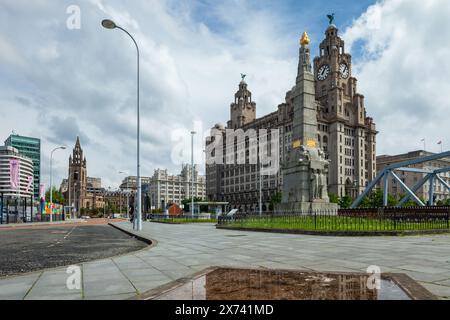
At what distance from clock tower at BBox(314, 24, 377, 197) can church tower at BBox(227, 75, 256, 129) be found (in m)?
33.8

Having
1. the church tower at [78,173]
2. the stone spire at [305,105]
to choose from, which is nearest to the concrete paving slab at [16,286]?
the stone spire at [305,105]

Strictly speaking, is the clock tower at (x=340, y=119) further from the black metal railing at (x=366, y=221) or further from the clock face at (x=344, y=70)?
the black metal railing at (x=366, y=221)

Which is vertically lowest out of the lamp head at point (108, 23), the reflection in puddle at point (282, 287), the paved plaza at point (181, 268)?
the paved plaza at point (181, 268)

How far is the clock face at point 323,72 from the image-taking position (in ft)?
370

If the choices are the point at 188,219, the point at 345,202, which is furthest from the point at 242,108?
the point at 188,219

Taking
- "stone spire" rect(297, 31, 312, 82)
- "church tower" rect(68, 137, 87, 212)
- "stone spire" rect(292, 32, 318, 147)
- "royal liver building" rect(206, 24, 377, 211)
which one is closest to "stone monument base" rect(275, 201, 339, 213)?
"stone spire" rect(292, 32, 318, 147)

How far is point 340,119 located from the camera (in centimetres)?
10856

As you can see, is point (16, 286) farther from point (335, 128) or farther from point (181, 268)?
point (335, 128)

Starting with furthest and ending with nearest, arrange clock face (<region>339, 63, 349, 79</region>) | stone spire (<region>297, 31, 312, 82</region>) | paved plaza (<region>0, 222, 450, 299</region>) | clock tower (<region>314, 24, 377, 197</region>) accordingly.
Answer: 1. clock face (<region>339, 63, 349, 79</region>)
2. clock tower (<region>314, 24, 377, 197</region>)
3. stone spire (<region>297, 31, 312, 82</region>)
4. paved plaza (<region>0, 222, 450, 299</region>)

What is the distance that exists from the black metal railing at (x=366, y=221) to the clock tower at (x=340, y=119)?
8559 cm

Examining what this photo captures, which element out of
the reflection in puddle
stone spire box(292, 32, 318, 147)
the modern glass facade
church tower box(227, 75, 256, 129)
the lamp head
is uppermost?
church tower box(227, 75, 256, 129)

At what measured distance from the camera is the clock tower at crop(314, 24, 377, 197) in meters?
109

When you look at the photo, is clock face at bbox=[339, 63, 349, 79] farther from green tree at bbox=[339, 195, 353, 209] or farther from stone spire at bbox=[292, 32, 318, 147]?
stone spire at bbox=[292, 32, 318, 147]
